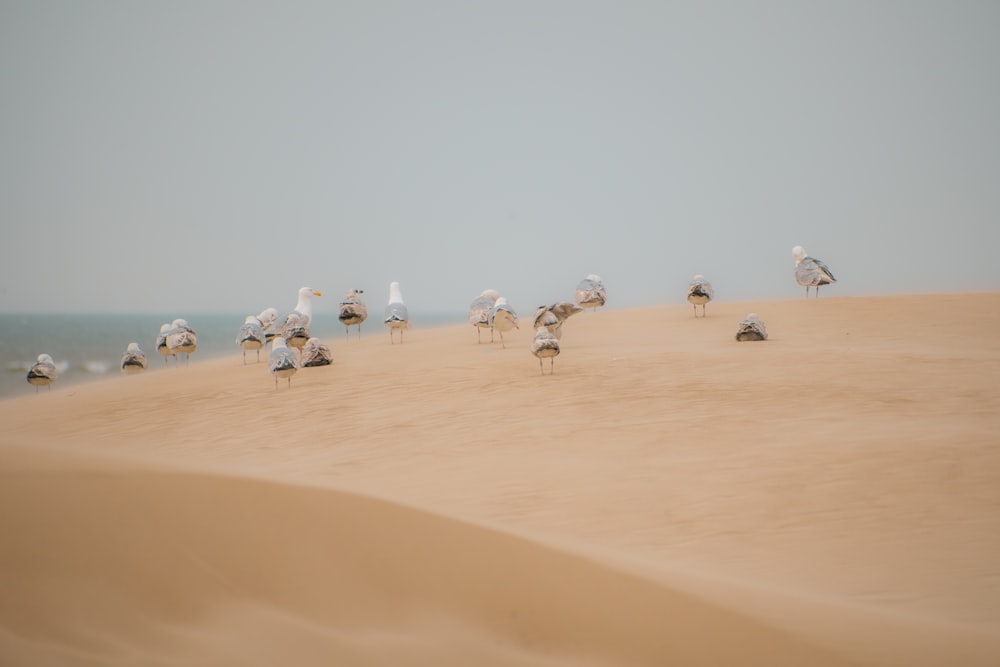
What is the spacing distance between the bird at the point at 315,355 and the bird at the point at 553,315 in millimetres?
5141

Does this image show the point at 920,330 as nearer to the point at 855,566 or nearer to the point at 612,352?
the point at 612,352

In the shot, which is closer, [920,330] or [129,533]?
[129,533]

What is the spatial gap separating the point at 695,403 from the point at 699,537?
5.18 metres

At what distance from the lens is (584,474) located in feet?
25.2

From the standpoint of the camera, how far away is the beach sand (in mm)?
2867

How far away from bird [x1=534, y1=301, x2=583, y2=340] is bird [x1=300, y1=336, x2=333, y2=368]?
514 centimetres

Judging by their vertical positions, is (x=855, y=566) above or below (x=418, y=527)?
below

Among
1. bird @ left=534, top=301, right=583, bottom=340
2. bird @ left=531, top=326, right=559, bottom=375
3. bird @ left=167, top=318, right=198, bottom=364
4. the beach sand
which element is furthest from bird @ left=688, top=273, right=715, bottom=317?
bird @ left=167, top=318, right=198, bottom=364

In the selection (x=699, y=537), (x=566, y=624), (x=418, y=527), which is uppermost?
(x=418, y=527)

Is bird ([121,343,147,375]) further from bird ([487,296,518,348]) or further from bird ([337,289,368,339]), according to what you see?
bird ([487,296,518,348])

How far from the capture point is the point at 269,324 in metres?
21.1

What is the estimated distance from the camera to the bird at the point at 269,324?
785 inches

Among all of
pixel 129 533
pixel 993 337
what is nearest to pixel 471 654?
pixel 129 533

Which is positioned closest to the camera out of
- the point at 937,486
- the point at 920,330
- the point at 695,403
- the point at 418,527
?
the point at 418,527
